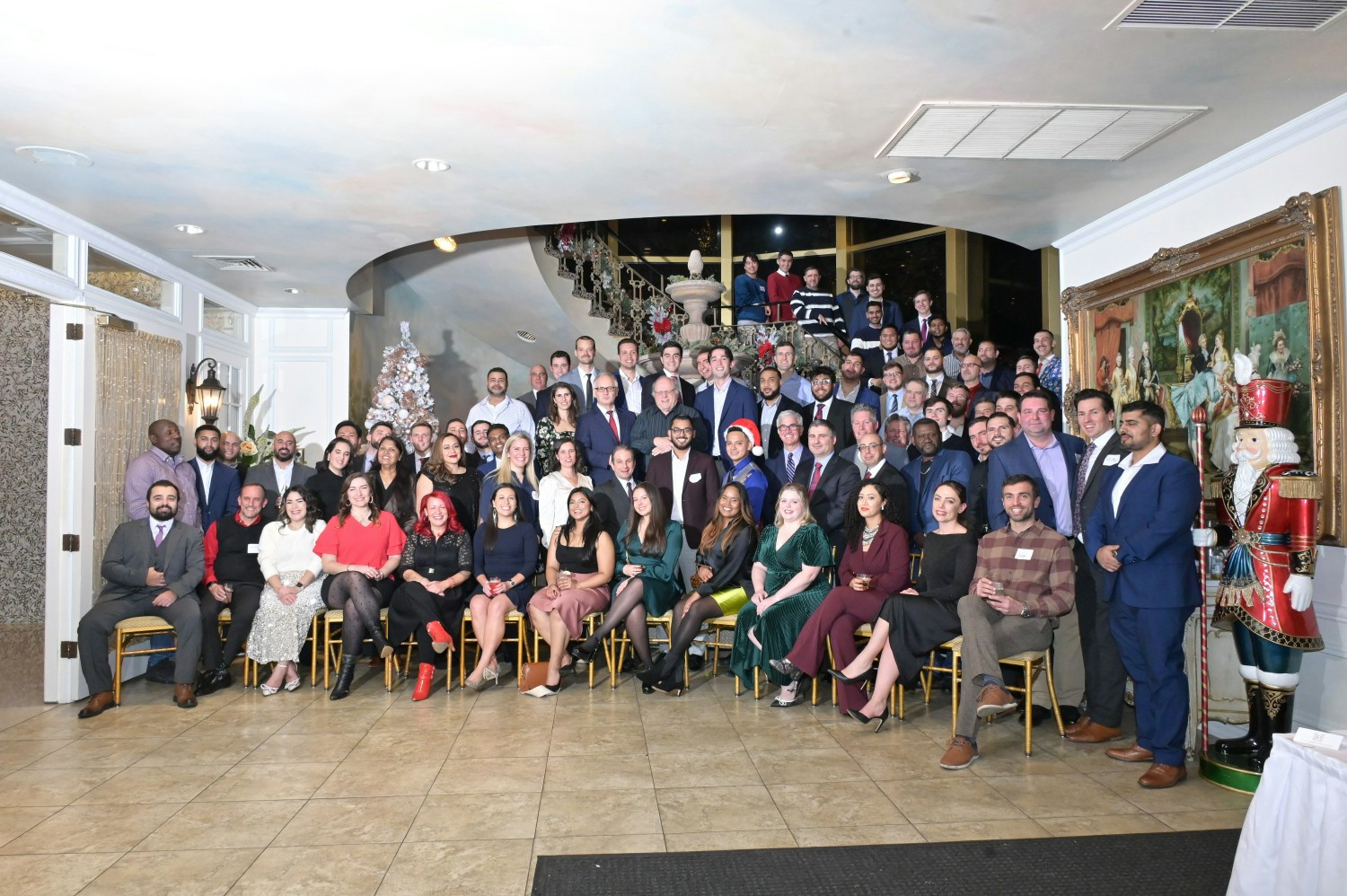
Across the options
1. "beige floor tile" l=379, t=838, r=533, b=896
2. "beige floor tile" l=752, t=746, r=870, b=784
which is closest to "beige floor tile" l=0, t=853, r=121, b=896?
"beige floor tile" l=379, t=838, r=533, b=896

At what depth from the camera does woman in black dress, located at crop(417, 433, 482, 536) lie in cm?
628

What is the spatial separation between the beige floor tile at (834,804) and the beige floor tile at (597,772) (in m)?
0.58

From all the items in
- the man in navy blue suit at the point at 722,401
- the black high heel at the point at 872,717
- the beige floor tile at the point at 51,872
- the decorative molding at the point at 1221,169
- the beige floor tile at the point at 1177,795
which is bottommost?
the beige floor tile at the point at 1177,795

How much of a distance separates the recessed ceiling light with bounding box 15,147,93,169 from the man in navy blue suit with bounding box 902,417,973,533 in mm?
4850

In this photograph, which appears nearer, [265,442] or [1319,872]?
[1319,872]

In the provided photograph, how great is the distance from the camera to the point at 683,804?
368 centimetres

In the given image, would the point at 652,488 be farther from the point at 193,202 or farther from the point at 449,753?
the point at 193,202

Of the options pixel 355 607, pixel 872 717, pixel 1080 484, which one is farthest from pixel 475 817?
pixel 1080 484

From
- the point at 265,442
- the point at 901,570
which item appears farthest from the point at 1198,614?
the point at 265,442

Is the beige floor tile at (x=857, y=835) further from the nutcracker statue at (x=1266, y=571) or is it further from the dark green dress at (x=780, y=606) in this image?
the dark green dress at (x=780, y=606)

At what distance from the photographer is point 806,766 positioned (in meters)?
4.16

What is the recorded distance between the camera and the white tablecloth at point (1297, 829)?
6.37 feet

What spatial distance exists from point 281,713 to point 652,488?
244 cm

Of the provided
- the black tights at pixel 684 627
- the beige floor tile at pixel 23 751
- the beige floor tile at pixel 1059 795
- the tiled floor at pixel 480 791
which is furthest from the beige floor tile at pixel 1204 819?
the beige floor tile at pixel 23 751
